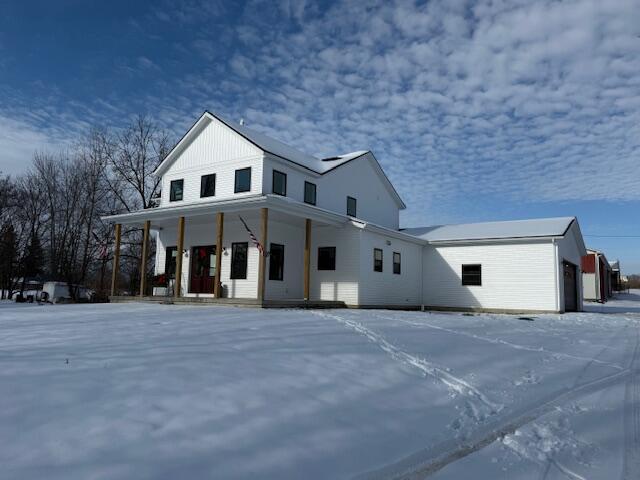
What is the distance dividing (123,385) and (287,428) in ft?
5.17

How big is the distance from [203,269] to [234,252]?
1536 millimetres

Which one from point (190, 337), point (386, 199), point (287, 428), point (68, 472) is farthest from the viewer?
point (386, 199)

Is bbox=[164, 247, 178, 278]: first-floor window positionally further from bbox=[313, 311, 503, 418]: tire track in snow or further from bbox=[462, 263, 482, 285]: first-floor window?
bbox=[313, 311, 503, 418]: tire track in snow

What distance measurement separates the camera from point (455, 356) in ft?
23.0

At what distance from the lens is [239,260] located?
17203 millimetres

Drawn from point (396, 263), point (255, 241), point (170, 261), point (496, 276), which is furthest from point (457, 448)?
point (496, 276)

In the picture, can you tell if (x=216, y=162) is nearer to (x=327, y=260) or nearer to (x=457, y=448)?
(x=327, y=260)

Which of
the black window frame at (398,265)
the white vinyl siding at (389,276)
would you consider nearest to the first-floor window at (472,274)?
the white vinyl siding at (389,276)

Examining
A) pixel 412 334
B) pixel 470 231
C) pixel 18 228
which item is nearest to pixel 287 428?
pixel 412 334

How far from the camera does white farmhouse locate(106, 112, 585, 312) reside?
16.8 meters

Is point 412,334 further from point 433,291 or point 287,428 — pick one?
point 433,291

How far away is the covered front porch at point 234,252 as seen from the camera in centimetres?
1570

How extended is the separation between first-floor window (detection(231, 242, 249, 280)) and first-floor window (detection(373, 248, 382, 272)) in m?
4.69

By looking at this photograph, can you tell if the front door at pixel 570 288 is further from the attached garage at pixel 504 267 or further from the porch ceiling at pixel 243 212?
the porch ceiling at pixel 243 212
